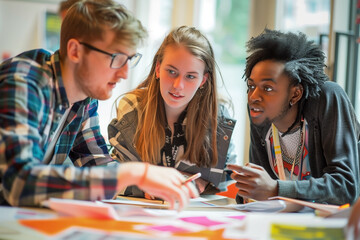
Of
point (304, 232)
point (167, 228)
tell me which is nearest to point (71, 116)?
point (167, 228)

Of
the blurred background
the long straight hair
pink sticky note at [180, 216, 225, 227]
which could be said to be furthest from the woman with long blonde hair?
pink sticky note at [180, 216, 225, 227]

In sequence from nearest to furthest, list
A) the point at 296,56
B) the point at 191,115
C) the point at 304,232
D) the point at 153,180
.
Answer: the point at 304,232
the point at 153,180
the point at 296,56
the point at 191,115

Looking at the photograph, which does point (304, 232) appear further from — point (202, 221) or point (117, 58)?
point (117, 58)

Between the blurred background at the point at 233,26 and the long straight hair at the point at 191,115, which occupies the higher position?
the blurred background at the point at 233,26

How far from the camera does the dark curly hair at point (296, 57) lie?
1600 mm

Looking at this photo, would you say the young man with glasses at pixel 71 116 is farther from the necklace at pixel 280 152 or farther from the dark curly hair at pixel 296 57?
the necklace at pixel 280 152

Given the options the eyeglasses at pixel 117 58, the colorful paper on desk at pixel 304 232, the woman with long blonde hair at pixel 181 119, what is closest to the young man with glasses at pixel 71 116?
the eyeglasses at pixel 117 58

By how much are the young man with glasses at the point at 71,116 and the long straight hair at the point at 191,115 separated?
14.3 inches

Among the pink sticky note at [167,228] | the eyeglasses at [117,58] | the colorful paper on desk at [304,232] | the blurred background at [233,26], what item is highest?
the blurred background at [233,26]

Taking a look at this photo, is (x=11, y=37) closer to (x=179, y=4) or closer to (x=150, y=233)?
(x=179, y=4)

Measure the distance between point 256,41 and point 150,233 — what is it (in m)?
1.02

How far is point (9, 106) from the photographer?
102cm

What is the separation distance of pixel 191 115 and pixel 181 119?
49mm

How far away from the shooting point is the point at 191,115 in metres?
1.87
